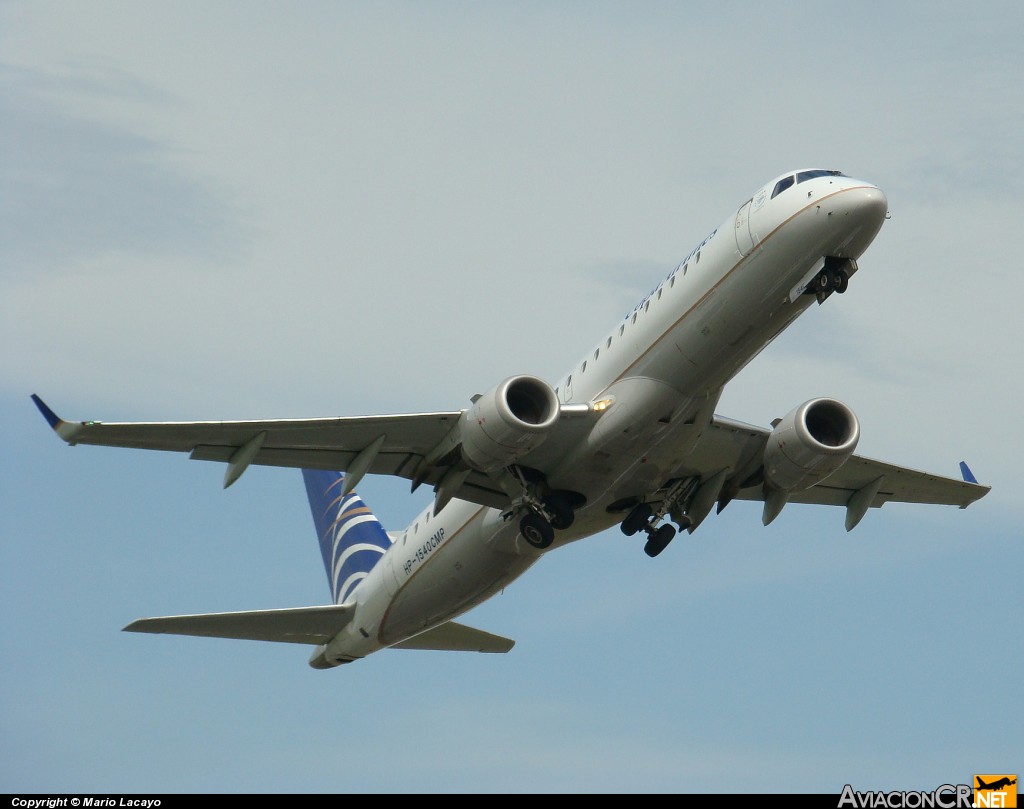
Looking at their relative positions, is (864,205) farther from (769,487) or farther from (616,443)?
(769,487)

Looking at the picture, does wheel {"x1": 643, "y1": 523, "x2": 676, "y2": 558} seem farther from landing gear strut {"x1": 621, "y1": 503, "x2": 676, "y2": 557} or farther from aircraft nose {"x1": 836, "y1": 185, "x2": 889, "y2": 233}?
aircraft nose {"x1": 836, "y1": 185, "x2": 889, "y2": 233}

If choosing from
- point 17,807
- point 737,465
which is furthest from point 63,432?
point 737,465

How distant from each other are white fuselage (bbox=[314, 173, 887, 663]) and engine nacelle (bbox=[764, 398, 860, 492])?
8.37ft

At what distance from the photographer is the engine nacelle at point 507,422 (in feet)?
97.7

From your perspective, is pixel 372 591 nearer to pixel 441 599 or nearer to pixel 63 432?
pixel 441 599

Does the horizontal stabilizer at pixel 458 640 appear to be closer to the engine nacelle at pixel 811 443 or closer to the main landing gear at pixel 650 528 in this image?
the main landing gear at pixel 650 528

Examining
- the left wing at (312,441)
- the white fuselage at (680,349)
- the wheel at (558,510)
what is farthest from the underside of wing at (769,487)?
the left wing at (312,441)

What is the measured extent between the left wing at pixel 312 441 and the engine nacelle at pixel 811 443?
6.34 metres

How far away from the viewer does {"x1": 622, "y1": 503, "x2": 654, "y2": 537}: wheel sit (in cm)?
3400

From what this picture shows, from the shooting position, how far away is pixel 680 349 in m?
29.8

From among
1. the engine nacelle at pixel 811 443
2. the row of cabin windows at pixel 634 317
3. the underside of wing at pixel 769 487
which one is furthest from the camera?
the underside of wing at pixel 769 487

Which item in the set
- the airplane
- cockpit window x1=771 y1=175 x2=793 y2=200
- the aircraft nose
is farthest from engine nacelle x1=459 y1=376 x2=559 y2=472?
the aircraft nose

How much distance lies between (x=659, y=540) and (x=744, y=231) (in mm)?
8161

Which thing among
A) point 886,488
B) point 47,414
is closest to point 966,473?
point 886,488
